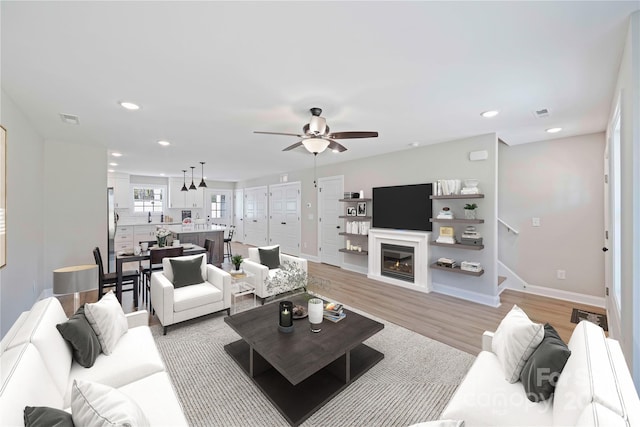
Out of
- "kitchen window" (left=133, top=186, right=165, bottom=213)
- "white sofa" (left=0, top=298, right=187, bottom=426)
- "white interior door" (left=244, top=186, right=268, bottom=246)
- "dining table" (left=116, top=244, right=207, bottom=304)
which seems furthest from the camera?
"white interior door" (left=244, top=186, right=268, bottom=246)

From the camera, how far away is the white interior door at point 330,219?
6113 millimetres

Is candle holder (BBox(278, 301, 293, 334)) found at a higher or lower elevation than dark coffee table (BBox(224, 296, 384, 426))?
Result: higher

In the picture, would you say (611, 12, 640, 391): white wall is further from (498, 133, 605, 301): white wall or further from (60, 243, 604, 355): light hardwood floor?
(498, 133, 605, 301): white wall

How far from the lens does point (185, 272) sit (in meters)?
3.25

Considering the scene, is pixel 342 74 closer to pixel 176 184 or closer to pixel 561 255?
pixel 561 255

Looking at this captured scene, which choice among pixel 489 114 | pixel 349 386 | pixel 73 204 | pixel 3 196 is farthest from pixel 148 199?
pixel 489 114

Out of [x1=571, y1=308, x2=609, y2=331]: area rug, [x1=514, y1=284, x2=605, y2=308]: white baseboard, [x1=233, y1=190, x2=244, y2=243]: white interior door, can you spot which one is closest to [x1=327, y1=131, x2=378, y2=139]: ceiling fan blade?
[x1=571, y1=308, x2=609, y2=331]: area rug

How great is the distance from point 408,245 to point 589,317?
2400 millimetres

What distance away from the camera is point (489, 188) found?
151 inches

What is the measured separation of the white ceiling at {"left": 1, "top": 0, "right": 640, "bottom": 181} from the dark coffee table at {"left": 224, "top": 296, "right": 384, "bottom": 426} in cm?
215

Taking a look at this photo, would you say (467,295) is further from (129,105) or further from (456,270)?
(129,105)

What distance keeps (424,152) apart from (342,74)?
2.95m

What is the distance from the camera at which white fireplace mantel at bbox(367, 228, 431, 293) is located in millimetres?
4336

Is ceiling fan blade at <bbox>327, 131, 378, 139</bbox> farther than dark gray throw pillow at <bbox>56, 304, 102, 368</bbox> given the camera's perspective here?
Yes
